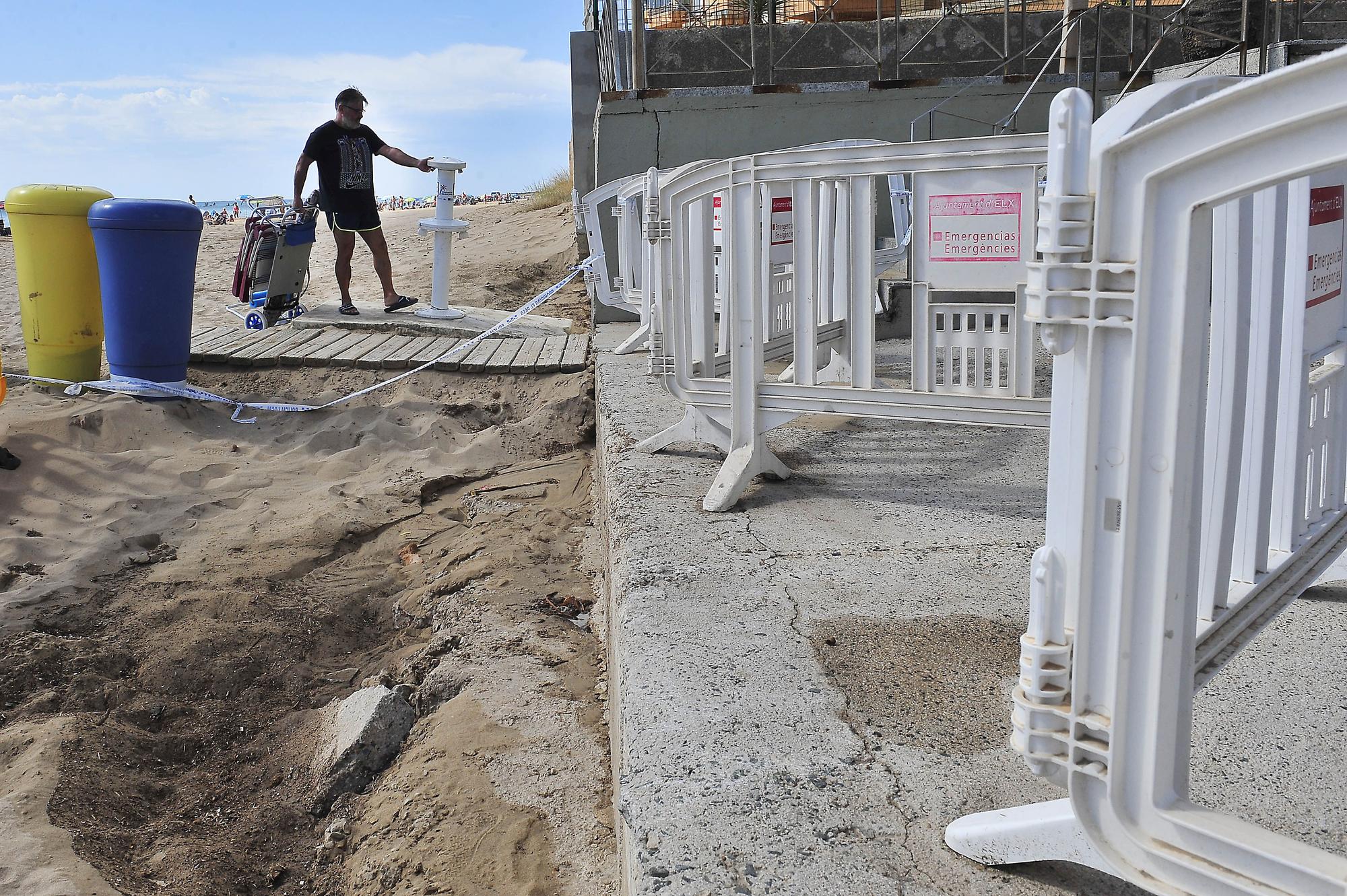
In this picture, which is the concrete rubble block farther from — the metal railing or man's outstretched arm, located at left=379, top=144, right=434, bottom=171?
the metal railing

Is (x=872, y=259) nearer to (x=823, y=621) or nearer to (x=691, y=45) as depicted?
(x=823, y=621)

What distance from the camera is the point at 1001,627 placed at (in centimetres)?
265

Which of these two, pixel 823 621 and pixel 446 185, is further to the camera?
pixel 446 185

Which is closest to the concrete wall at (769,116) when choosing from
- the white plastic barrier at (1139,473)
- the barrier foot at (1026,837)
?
the barrier foot at (1026,837)

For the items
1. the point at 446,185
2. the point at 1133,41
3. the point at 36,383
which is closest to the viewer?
the point at 36,383

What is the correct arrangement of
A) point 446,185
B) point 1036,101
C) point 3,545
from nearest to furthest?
point 3,545
point 446,185
point 1036,101

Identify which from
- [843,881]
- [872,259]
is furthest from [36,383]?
[843,881]

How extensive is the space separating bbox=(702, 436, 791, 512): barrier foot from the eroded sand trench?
62cm

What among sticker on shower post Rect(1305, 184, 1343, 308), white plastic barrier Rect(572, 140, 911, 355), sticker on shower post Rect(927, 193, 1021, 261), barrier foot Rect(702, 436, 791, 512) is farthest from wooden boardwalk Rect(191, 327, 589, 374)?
sticker on shower post Rect(1305, 184, 1343, 308)

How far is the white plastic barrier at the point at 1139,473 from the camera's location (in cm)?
121

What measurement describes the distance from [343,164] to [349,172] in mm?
77

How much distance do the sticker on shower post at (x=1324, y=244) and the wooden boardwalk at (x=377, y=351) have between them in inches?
227

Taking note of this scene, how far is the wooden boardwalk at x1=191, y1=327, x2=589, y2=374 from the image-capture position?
24.6 ft

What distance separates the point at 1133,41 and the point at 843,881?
42.2 ft
